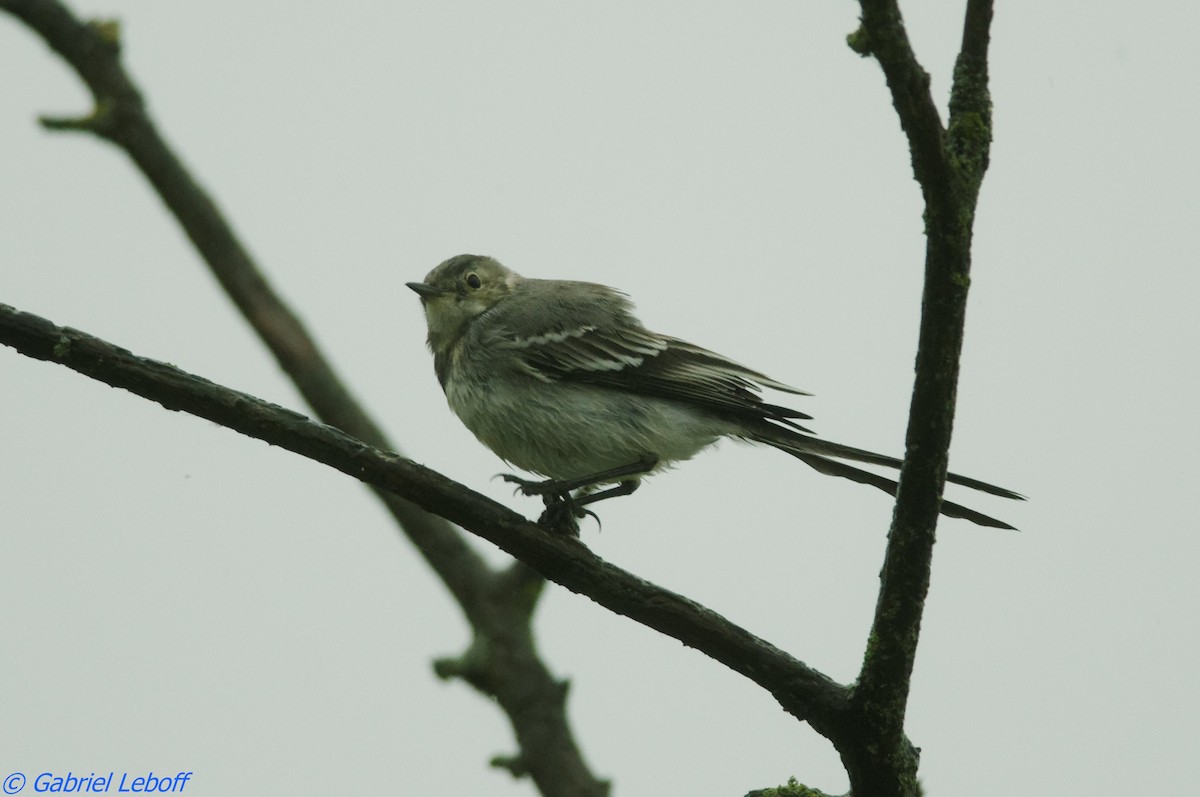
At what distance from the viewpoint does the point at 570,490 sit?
21.2 ft

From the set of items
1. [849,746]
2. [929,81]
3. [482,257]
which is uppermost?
[482,257]

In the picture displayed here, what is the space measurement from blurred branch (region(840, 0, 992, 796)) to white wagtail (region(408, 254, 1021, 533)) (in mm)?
2138

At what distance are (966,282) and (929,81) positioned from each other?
63cm

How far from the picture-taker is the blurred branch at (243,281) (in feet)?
24.1

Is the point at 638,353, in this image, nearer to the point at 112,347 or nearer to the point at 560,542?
the point at 560,542

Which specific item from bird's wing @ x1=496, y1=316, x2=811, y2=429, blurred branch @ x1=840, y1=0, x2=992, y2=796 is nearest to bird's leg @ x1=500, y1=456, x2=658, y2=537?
bird's wing @ x1=496, y1=316, x2=811, y2=429

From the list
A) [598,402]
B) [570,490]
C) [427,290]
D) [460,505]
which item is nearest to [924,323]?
[460,505]

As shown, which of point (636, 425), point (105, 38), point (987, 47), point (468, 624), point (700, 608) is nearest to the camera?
point (987, 47)

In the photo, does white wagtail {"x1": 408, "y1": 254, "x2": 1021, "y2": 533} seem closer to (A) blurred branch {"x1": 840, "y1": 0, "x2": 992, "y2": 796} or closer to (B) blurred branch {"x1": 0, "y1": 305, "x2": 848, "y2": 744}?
(B) blurred branch {"x1": 0, "y1": 305, "x2": 848, "y2": 744}

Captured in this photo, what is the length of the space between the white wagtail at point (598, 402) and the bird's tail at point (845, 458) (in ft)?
0.04

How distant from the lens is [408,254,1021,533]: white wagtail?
6.84 metres

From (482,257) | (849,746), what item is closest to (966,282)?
(849,746)

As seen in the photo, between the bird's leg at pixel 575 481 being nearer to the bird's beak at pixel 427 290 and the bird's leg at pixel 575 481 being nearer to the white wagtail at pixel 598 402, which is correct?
the white wagtail at pixel 598 402

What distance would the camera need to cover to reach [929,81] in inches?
144
